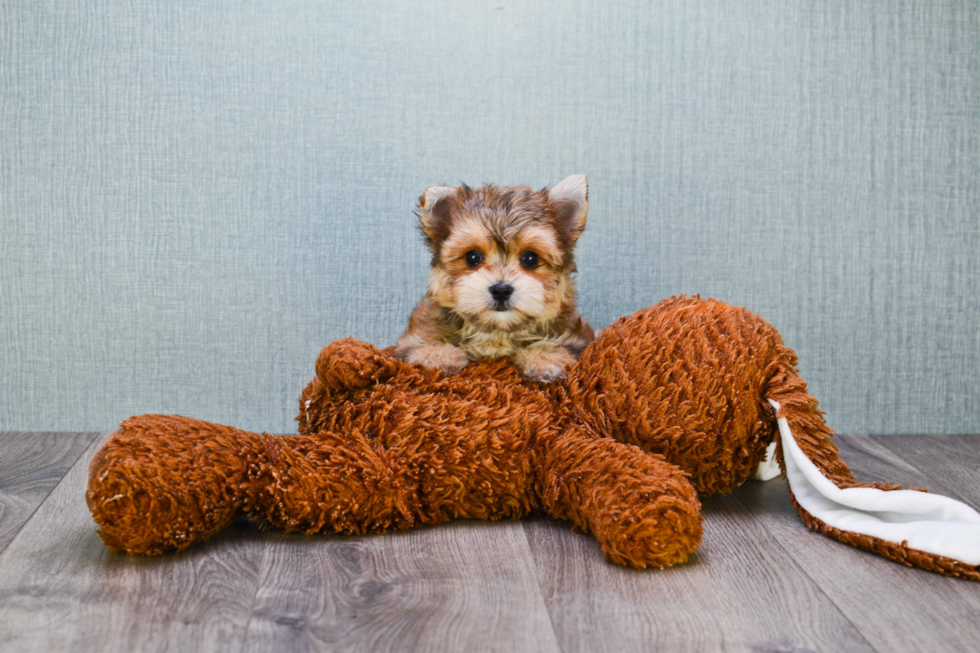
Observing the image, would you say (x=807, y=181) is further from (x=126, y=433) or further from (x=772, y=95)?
(x=126, y=433)

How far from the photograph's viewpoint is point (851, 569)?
106 cm

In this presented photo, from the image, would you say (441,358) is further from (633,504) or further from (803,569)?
(803,569)

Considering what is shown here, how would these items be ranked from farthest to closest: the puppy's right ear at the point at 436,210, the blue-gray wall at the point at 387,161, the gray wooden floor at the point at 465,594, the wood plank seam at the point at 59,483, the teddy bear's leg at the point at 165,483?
the blue-gray wall at the point at 387,161 < the puppy's right ear at the point at 436,210 < the wood plank seam at the point at 59,483 < the teddy bear's leg at the point at 165,483 < the gray wooden floor at the point at 465,594

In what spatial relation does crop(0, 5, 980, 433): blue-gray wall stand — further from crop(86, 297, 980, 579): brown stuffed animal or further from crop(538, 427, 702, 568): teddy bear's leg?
crop(538, 427, 702, 568): teddy bear's leg

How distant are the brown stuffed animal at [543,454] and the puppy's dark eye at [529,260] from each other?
0.16 meters

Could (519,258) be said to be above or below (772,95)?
below

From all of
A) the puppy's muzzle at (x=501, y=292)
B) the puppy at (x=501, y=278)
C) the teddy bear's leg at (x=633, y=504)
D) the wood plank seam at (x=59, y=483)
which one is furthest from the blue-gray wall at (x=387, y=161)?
the teddy bear's leg at (x=633, y=504)

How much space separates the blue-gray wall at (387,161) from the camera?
1.67 metres

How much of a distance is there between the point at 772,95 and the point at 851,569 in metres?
1.06

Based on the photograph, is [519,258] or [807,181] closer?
[519,258]

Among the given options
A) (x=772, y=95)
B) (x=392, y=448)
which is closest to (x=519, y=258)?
(x=392, y=448)

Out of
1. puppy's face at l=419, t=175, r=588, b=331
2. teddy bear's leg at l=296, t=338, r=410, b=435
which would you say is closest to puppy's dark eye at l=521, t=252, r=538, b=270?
puppy's face at l=419, t=175, r=588, b=331

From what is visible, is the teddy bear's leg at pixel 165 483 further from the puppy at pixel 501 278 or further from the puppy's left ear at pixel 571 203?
the puppy's left ear at pixel 571 203

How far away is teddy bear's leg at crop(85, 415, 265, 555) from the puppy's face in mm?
383
